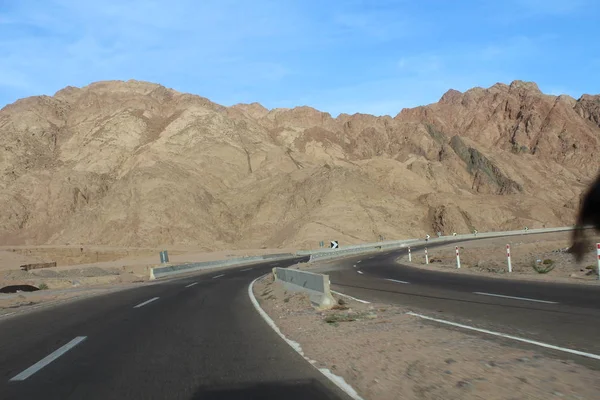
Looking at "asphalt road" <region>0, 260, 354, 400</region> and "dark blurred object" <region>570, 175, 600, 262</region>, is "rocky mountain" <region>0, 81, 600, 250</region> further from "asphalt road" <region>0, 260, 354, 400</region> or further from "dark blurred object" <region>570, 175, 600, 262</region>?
"dark blurred object" <region>570, 175, 600, 262</region>

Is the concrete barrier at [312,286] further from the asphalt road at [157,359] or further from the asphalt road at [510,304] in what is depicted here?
the asphalt road at [510,304]

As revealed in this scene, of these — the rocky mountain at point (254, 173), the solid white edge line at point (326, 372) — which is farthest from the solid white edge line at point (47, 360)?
the rocky mountain at point (254, 173)

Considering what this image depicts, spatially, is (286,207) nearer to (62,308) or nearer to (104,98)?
(104,98)

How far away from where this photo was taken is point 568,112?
5369 inches

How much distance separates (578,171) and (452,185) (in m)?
37.7

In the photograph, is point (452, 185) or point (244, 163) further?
point (452, 185)

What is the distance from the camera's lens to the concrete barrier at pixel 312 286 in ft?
46.5

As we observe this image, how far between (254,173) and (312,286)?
81980 mm

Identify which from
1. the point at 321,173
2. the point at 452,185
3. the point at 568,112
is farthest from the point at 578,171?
the point at 321,173

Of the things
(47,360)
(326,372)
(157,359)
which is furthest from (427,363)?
(47,360)

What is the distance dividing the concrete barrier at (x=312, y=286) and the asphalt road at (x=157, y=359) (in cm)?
174

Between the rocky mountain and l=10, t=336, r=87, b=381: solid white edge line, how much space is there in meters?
64.3

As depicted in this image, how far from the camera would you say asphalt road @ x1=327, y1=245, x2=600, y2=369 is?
9.20m

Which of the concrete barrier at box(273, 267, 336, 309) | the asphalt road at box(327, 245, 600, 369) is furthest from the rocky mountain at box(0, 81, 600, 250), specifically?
the concrete barrier at box(273, 267, 336, 309)
